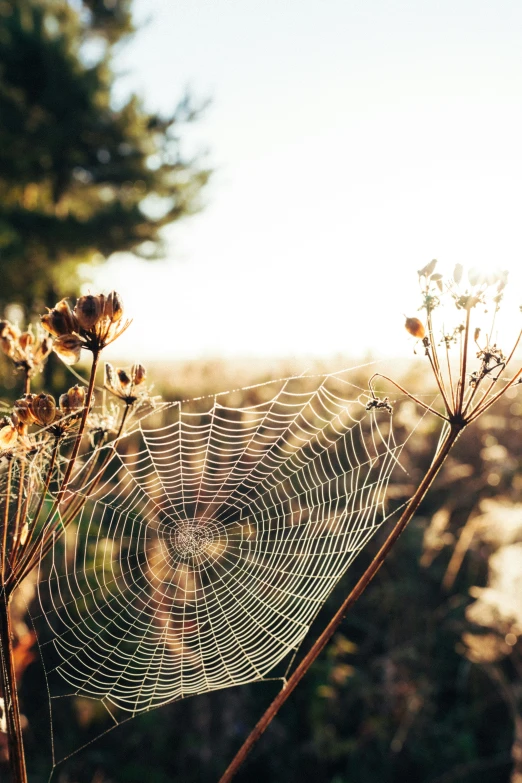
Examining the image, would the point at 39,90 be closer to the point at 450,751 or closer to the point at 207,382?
the point at 207,382

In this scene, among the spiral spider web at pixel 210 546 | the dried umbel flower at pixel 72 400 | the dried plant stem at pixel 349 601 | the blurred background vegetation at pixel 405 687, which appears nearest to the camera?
the dried plant stem at pixel 349 601

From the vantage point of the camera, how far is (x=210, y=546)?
11.5 feet

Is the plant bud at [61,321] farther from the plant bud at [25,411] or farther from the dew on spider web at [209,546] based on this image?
the dew on spider web at [209,546]

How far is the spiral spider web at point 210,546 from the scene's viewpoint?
2.60 m

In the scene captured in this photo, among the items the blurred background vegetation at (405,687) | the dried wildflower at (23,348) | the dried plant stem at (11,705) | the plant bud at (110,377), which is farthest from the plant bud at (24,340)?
the blurred background vegetation at (405,687)

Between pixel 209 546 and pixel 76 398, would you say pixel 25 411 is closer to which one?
pixel 76 398

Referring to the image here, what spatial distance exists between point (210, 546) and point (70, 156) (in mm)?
11724

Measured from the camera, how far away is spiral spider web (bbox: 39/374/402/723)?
2.60 m

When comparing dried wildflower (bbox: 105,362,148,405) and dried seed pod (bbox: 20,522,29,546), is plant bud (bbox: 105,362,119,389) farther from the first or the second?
dried seed pod (bbox: 20,522,29,546)

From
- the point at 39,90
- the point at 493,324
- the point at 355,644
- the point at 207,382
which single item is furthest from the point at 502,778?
the point at 39,90

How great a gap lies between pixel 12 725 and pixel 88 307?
69cm

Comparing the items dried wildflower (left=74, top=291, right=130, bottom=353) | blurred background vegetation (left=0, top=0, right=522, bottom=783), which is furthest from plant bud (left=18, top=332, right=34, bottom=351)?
blurred background vegetation (left=0, top=0, right=522, bottom=783)

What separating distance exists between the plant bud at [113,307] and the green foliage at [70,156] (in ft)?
35.4

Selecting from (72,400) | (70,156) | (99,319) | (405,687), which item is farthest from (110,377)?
(70,156)
